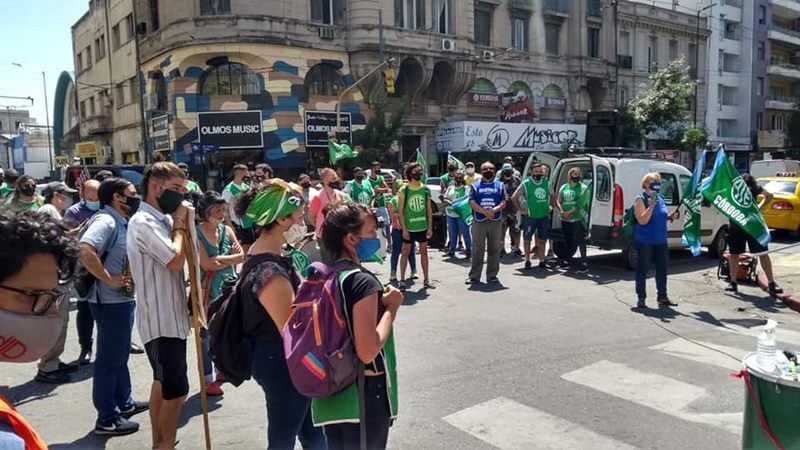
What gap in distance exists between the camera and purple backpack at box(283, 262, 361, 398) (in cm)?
263

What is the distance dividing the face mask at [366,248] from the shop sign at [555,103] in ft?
117

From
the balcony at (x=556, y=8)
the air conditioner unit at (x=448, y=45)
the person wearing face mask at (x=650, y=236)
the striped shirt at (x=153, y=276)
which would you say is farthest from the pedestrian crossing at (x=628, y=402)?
the balcony at (x=556, y=8)

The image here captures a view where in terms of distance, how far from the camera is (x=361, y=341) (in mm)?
2635

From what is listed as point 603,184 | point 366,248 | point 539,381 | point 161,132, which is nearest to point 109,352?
point 366,248

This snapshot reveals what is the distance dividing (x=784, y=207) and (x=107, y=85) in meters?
36.9

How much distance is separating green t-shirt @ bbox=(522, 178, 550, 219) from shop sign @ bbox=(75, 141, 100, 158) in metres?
36.1

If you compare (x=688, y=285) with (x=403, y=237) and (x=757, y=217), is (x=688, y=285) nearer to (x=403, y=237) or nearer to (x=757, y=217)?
(x=757, y=217)

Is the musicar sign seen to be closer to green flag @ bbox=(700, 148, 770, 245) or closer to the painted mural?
the painted mural

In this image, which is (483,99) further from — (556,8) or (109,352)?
(109,352)

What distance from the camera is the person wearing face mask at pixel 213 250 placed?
4773 millimetres

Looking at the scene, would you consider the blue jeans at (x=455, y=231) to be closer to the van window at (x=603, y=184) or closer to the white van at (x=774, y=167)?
the van window at (x=603, y=184)

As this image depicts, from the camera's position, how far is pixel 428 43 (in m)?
30.7

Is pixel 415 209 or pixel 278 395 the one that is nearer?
pixel 278 395

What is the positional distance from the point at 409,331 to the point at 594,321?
223cm
